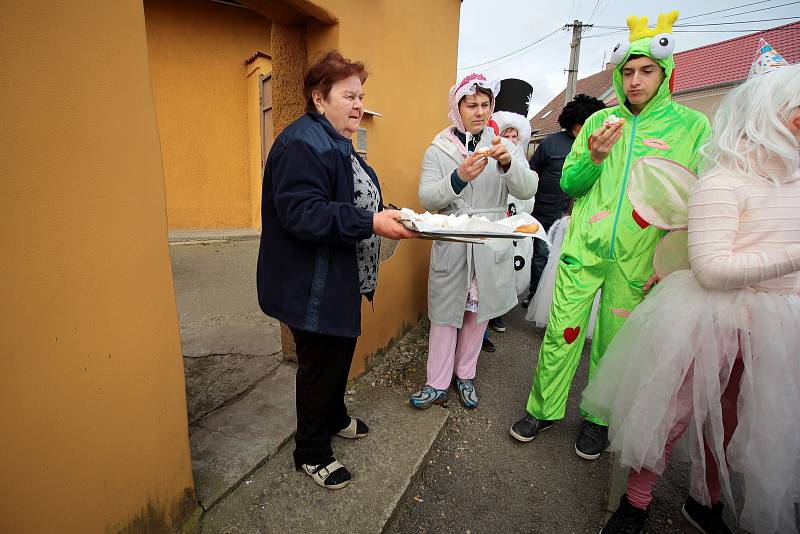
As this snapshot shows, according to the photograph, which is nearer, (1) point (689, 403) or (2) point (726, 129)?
(2) point (726, 129)

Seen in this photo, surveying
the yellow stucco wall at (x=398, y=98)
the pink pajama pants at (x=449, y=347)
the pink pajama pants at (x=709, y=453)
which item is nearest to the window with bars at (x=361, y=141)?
the yellow stucco wall at (x=398, y=98)

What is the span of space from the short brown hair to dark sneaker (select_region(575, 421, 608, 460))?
2384mm

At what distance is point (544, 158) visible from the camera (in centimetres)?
443

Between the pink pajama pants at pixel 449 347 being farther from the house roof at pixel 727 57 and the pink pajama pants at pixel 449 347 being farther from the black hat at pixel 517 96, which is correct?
the house roof at pixel 727 57

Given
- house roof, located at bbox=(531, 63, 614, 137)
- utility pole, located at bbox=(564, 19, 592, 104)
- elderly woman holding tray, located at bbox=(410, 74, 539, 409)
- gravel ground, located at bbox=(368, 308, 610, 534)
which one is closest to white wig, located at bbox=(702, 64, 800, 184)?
elderly woman holding tray, located at bbox=(410, 74, 539, 409)

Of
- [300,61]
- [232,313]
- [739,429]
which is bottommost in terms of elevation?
[232,313]

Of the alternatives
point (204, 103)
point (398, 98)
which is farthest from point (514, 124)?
point (204, 103)

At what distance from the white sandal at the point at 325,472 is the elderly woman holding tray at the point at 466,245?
0.79 metres

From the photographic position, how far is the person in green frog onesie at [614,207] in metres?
2.09

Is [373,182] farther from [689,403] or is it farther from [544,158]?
[544,158]

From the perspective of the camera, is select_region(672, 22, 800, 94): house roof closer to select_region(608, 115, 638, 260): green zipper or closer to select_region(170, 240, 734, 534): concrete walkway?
select_region(608, 115, 638, 260): green zipper

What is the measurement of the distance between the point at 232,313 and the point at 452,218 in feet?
9.57

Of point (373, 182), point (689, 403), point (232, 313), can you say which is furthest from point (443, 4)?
point (689, 403)

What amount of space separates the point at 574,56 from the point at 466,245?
17.7 metres
